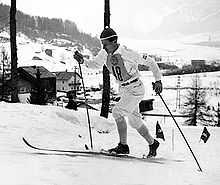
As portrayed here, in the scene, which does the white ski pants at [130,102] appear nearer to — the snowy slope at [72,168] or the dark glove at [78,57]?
the snowy slope at [72,168]

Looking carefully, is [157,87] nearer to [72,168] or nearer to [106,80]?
[72,168]

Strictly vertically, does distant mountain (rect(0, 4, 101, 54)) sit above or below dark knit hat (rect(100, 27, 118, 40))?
above

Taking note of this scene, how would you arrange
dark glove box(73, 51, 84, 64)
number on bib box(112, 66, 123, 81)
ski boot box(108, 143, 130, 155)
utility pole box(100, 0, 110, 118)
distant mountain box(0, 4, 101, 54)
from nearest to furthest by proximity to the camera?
number on bib box(112, 66, 123, 81), ski boot box(108, 143, 130, 155), dark glove box(73, 51, 84, 64), utility pole box(100, 0, 110, 118), distant mountain box(0, 4, 101, 54)

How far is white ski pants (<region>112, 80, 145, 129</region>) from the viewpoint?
4.86 m

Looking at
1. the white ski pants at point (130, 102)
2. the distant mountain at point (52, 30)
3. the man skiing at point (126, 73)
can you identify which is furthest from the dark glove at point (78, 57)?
the distant mountain at point (52, 30)

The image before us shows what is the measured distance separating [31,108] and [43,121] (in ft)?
4.37

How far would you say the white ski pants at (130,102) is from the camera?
4859 millimetres

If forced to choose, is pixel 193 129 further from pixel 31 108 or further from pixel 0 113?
pixel 0 113

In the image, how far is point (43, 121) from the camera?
7906 mm

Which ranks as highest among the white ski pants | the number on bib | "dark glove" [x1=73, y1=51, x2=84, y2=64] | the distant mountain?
the distant mountain

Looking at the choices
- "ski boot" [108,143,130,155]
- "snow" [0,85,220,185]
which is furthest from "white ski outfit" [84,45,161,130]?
"snow" [0,85,220,185]

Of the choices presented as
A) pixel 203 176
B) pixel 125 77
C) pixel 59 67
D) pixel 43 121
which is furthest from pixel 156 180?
pixel 59 67

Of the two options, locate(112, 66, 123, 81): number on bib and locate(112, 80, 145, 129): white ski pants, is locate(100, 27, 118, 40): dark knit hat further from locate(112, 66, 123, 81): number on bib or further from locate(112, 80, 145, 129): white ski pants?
locate(112, 80, 145, 129): white ski pants

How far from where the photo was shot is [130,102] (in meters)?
4.85
